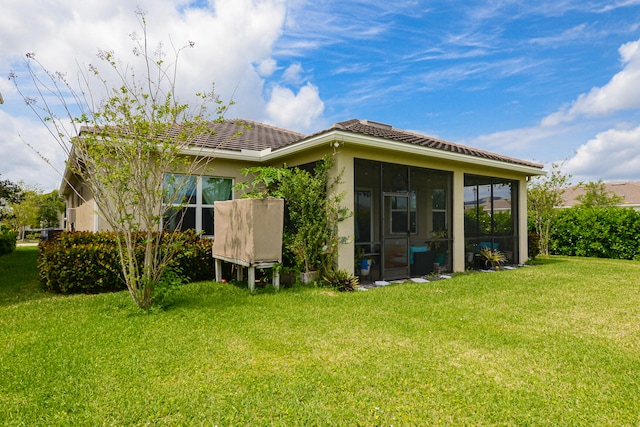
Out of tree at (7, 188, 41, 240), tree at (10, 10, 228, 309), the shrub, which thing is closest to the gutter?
tree at (10, 10, 228, 309)

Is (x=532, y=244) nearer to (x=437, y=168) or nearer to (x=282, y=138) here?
(x=437, y=168)

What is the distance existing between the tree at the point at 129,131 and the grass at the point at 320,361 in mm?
1344

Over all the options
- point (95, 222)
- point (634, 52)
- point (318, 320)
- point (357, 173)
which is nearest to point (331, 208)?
point (357, 173)

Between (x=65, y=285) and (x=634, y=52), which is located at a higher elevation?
(x=634, y=52)

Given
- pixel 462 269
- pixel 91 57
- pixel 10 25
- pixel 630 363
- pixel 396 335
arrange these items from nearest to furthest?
pixel 630 363 < pixel 396 335 < pixel 91 57 < pixel 10 25 < pixel 462 269

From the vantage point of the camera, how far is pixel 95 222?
9.07 metres

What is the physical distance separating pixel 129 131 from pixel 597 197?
30.7 meters

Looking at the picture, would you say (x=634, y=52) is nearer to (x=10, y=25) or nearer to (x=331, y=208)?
(x=331, y=208)

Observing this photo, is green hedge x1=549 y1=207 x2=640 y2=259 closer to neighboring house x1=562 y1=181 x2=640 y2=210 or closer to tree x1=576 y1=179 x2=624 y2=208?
tree x1=576 y1=179 x2=624 y2=208

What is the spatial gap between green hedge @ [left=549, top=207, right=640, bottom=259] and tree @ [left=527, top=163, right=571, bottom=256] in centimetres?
114

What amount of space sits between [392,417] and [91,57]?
22.8ft

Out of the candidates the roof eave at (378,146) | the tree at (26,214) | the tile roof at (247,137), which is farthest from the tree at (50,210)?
the roof eave at (378,146)

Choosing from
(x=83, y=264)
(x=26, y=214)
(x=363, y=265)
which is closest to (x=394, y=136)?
(x=363, y=265)

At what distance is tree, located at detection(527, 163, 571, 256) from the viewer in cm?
1495
